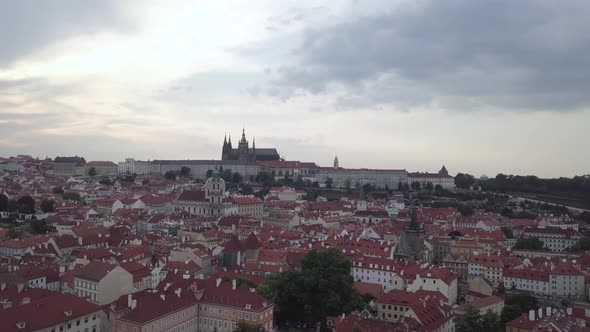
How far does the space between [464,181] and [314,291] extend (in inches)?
4685

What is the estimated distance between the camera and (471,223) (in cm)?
8806

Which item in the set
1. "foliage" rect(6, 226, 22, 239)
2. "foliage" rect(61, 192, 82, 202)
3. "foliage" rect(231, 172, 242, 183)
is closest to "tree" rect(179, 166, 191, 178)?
"foliage" rect(231, 172, 242, 183)

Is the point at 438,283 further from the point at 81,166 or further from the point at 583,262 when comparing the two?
the point at 81,166

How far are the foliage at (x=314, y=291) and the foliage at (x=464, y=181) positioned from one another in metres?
116

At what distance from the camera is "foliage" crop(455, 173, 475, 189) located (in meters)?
147

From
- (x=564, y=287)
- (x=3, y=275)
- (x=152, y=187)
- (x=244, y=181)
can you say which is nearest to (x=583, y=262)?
(x=564, y=287)

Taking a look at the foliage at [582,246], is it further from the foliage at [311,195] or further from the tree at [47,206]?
the tree at [47,206]

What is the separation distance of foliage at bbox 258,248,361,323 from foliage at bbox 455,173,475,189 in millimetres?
115786

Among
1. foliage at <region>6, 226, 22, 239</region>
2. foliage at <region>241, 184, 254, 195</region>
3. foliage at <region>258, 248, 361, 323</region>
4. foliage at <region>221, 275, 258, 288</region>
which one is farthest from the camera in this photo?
foliage at <region>241, 184, 254, 195</region>

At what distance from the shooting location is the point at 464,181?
483 feet

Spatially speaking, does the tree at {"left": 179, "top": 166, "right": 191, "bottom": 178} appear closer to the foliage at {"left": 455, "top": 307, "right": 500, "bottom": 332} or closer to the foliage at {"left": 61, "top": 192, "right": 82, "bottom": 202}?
the foliage at {"left": 61, "top": 192, "right": 82, "bottom": 202}

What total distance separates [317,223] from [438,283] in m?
39.8

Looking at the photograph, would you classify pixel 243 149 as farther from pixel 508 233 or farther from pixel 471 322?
pixel 471 322

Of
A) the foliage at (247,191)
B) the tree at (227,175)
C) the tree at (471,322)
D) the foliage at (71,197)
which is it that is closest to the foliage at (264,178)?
the tree at (227,175)
